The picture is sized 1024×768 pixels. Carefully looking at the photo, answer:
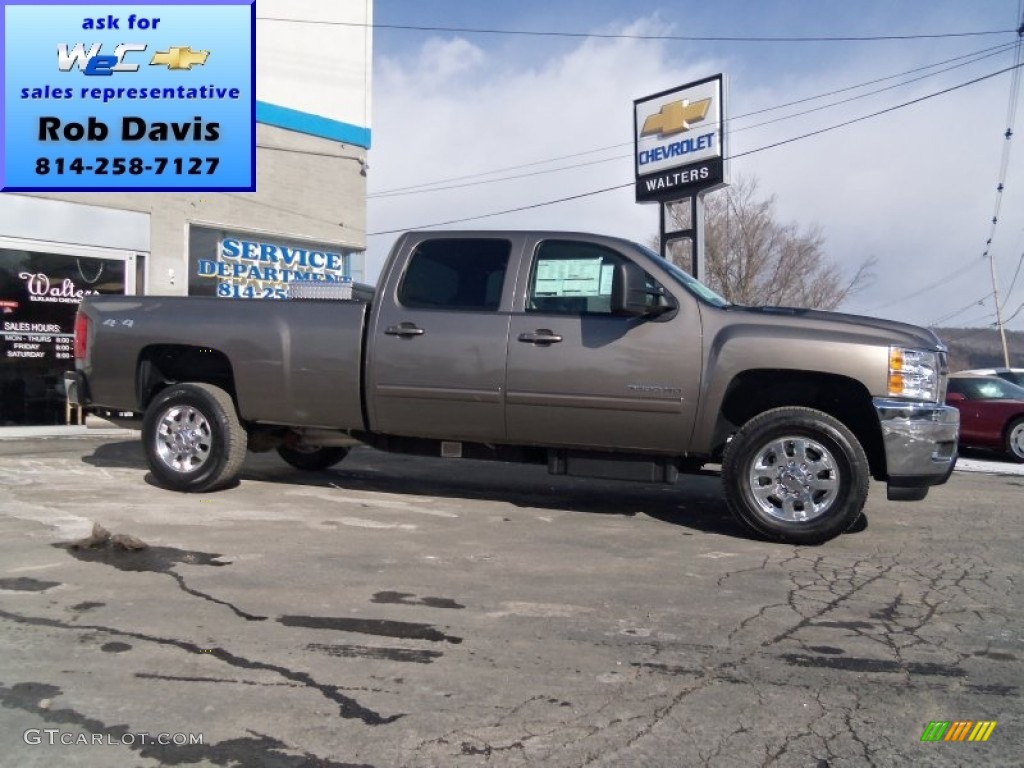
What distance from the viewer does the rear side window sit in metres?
6.34

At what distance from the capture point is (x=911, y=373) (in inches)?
216

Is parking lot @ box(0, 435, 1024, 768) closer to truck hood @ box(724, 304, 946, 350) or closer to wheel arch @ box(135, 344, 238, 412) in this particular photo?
wheel arch @ box(135, 344, 238, 412)

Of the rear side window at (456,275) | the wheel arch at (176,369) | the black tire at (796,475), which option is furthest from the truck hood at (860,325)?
the wheel arch at (176,369)

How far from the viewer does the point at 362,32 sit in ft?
59.3

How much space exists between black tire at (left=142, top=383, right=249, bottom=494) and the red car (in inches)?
434

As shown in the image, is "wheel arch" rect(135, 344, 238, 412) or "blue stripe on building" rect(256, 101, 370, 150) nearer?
"wheel arch" rect(135, 344, 238, 412)

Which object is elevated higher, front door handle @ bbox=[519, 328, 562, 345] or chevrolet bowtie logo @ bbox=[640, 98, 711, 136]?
chevrolet bowtie logo @ bbox=[640, 98, 711, 136]

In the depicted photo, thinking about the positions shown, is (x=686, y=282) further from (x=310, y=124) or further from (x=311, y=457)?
(x=310, y=124)

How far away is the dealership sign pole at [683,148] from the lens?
1689 centimetres

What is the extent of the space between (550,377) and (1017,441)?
10.1 metres

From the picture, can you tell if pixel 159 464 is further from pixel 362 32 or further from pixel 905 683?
pixel 362 32

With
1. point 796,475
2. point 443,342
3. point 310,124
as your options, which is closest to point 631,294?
point 443,342

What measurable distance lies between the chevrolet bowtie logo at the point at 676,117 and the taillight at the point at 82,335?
13296mm

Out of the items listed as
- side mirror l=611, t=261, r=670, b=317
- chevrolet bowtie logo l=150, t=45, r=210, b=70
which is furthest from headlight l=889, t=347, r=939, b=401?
chevrolet bowtie logo l=150, t=45, r=210, b=70
